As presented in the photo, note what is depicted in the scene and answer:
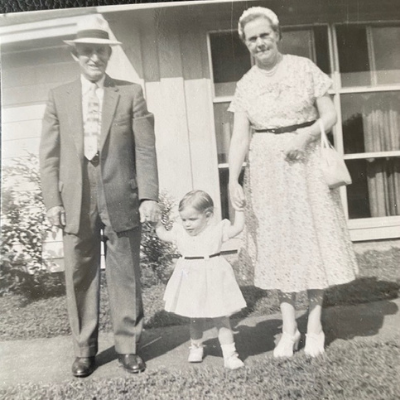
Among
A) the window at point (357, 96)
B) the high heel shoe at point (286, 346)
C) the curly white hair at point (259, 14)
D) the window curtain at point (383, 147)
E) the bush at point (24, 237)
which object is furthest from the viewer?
the window curtain at point (383, 147)

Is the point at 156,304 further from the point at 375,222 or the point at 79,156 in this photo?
the point at 375,222

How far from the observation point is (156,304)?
8.47 ft

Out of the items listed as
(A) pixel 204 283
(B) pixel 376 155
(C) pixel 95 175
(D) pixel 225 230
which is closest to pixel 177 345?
(A) pixel 204 283

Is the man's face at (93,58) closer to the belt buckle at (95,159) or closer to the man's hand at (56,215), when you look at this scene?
the belt buckle at (95,159)

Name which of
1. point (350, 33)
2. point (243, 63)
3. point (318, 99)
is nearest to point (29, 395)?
point (318, 99)

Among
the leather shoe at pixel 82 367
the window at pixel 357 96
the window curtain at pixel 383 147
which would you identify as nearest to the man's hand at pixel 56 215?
the leather shoe at pixel 82 367

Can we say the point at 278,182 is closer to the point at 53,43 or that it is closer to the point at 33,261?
the point at 53,43

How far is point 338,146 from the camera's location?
3.08 m

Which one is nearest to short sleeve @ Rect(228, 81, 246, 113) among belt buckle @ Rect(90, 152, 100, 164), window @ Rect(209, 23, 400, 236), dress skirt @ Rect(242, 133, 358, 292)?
dress skirt @ Rect(242, 133, 358, 292)

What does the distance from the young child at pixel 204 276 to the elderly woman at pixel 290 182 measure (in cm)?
15

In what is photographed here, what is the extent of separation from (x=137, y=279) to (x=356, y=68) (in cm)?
217

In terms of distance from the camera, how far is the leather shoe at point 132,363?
1.89m

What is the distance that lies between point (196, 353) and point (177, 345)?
19 centimetres

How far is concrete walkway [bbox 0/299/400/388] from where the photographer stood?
1945 millimetres
